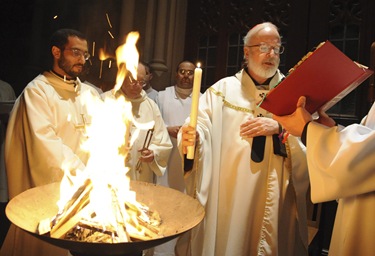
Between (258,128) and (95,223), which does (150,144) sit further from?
(95,223)

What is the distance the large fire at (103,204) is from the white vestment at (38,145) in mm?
446

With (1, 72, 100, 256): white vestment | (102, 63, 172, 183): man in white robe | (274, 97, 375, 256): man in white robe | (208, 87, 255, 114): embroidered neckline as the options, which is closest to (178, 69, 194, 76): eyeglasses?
(102, 63, 172, 183): man in white robe

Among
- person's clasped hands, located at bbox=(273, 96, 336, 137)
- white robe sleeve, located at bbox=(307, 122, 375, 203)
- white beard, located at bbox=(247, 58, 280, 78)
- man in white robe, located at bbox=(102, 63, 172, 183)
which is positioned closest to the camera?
white robe sleeve, located at bbox=(307, 122, 375, 203)

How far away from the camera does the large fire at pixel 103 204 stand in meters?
1.48

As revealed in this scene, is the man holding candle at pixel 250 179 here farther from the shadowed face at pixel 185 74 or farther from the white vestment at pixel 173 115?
the shadowed face at pixel 185 74

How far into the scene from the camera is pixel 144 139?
3434 millimetres

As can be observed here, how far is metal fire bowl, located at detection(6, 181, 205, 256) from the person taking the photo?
128cm

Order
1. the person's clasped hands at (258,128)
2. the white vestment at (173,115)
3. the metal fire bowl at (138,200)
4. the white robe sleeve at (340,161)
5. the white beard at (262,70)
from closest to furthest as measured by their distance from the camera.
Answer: the metal fire bowl at (138,200), the white robe sleeve at (340,161), the person's clasped hands at (258,128), the white beard at (262,70), the white vestment at (173,115)

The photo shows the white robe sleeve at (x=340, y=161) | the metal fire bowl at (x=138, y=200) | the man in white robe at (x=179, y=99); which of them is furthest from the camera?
the man in white robe at (x=179, y=99)

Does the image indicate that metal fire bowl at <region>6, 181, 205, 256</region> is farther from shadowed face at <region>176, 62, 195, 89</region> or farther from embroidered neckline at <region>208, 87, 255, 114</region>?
shadowed face at <region>176, 62, 195, 89</region>

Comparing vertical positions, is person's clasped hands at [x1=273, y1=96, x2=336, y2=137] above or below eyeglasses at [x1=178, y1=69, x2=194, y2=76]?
below

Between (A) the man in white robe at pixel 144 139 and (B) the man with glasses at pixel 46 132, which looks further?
(A) the man in white robe at pixel 144 139

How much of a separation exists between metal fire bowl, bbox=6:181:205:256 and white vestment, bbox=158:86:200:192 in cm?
223

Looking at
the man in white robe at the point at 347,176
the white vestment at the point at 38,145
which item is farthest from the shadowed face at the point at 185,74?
the man in white robe at the point at 347,176
